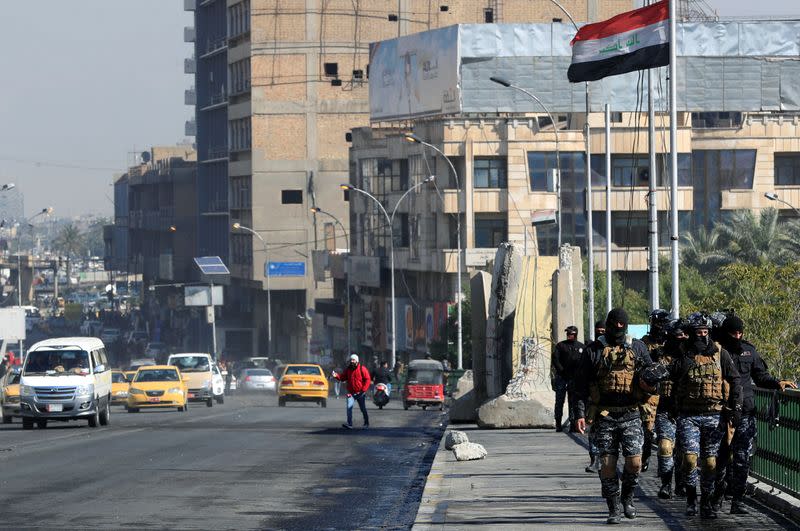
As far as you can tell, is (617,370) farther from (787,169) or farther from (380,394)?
(787,169)

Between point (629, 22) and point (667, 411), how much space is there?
15.2 metres

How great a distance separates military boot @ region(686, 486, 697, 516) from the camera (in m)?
13.9

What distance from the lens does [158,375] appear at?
47.4 m

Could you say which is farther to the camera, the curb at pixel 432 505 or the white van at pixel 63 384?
the white van at pixel 63 384

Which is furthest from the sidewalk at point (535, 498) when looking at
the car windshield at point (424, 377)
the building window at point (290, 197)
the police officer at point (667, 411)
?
the building window at point (290, 197)

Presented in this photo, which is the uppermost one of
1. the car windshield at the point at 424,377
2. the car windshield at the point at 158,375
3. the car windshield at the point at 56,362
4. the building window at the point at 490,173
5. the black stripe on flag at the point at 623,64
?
the building window at the point at 490,173

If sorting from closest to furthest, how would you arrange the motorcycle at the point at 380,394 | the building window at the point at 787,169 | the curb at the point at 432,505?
the curb at the point at 432,505 → the motorcycle at the point at 380,394 → the building window at the point at 787,169

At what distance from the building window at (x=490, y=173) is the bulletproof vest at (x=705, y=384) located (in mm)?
66123

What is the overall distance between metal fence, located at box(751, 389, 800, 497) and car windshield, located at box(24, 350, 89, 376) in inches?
852

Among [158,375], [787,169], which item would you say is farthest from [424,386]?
[787,169]

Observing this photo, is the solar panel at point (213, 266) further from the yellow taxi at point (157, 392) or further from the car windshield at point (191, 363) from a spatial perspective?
the yellow taxi at point (157, 392)

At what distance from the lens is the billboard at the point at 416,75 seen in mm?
82938

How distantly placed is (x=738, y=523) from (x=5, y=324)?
180 feet

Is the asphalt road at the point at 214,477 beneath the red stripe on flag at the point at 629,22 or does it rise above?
beneath
